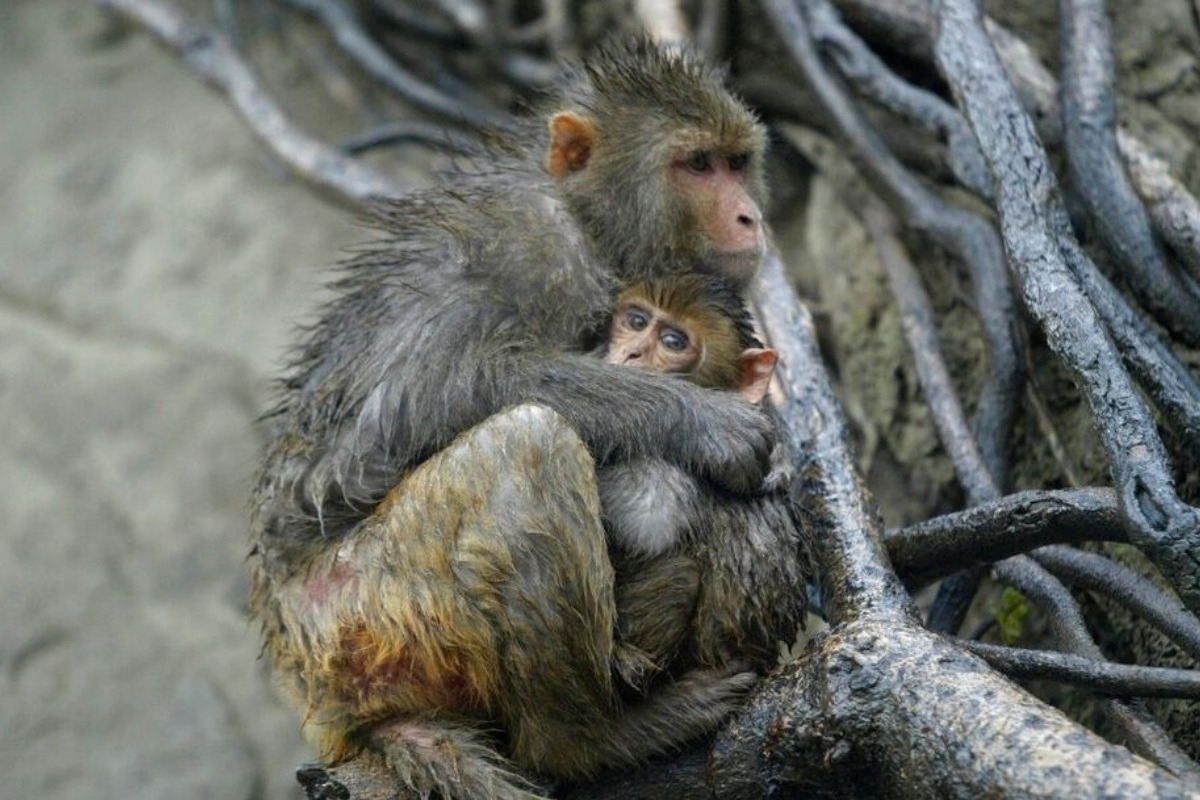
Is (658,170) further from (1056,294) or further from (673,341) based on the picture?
(1056,294)

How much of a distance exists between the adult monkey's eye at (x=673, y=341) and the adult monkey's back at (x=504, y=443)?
220 mm

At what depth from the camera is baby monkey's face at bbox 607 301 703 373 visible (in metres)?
4.86

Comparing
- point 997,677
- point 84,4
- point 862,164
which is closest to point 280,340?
point 84,4

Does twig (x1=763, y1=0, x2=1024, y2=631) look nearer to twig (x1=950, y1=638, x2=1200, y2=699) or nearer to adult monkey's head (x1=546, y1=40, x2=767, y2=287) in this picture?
adult monkey's head (x1=546, y1=40, x2=767, y2=287)

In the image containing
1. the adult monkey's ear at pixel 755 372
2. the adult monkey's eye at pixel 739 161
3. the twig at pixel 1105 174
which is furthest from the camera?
the adult monkey's eye at pixel 739 161

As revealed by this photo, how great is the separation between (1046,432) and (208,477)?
4681 mm

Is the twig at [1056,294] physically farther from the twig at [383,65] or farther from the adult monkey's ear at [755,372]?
the twig at [383,65]

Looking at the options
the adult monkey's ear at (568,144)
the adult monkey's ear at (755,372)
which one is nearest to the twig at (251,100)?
the adult monkey's ear at (568,144)

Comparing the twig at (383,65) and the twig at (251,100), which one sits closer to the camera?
the twig at (251,100)

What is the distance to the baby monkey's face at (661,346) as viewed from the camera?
486cm

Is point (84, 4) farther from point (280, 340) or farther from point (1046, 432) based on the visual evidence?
point (1046, 432)

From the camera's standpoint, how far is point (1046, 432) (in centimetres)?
566

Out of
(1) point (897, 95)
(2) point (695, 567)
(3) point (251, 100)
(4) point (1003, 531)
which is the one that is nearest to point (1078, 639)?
(4) point (1003, 531)

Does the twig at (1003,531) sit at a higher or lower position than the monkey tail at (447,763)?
higher
